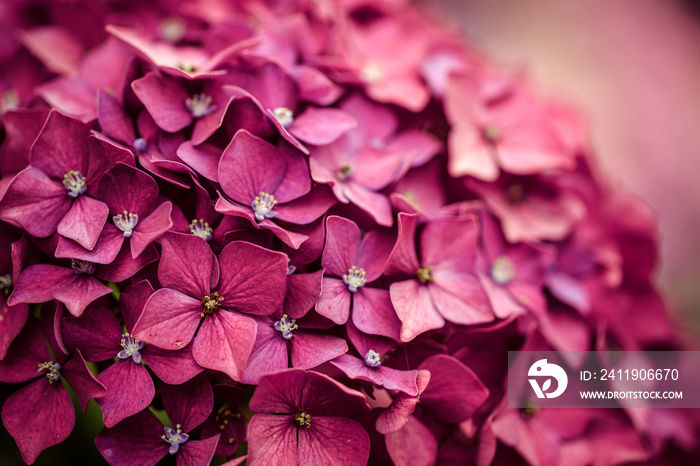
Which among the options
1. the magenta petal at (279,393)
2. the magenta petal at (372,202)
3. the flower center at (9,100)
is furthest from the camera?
the flower center at (9,100)

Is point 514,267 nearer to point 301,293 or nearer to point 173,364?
point 301,293

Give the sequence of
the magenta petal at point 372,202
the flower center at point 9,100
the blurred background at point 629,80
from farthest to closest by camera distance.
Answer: the blurred background at point 629,80 → the flower center at point 9,100 → the magenta petal at point 372,202

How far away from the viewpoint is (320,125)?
22.5 inches

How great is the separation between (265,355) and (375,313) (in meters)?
0.11

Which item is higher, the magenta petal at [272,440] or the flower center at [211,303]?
the flower center at [211,303]

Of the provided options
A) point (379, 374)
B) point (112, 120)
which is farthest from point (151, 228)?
point (379, 374)

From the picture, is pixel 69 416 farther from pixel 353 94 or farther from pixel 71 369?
pixel 353 94

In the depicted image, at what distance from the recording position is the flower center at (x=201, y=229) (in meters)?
A: 0.49

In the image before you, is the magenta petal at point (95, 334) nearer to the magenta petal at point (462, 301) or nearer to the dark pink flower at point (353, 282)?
the dark pink flower at point (353, 282)

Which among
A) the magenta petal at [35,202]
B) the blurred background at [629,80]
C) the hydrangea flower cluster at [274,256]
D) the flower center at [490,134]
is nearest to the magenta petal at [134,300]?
the hydrangea flower cluster at [274,256]

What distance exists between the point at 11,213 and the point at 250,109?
9.2 inches

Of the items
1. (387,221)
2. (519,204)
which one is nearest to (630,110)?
(519,204)

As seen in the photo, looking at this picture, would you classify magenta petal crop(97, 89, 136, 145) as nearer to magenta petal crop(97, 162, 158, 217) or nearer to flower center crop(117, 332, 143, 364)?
magenta petal crop(97, 162, 158, 217)

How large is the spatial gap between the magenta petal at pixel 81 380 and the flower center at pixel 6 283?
93mm
